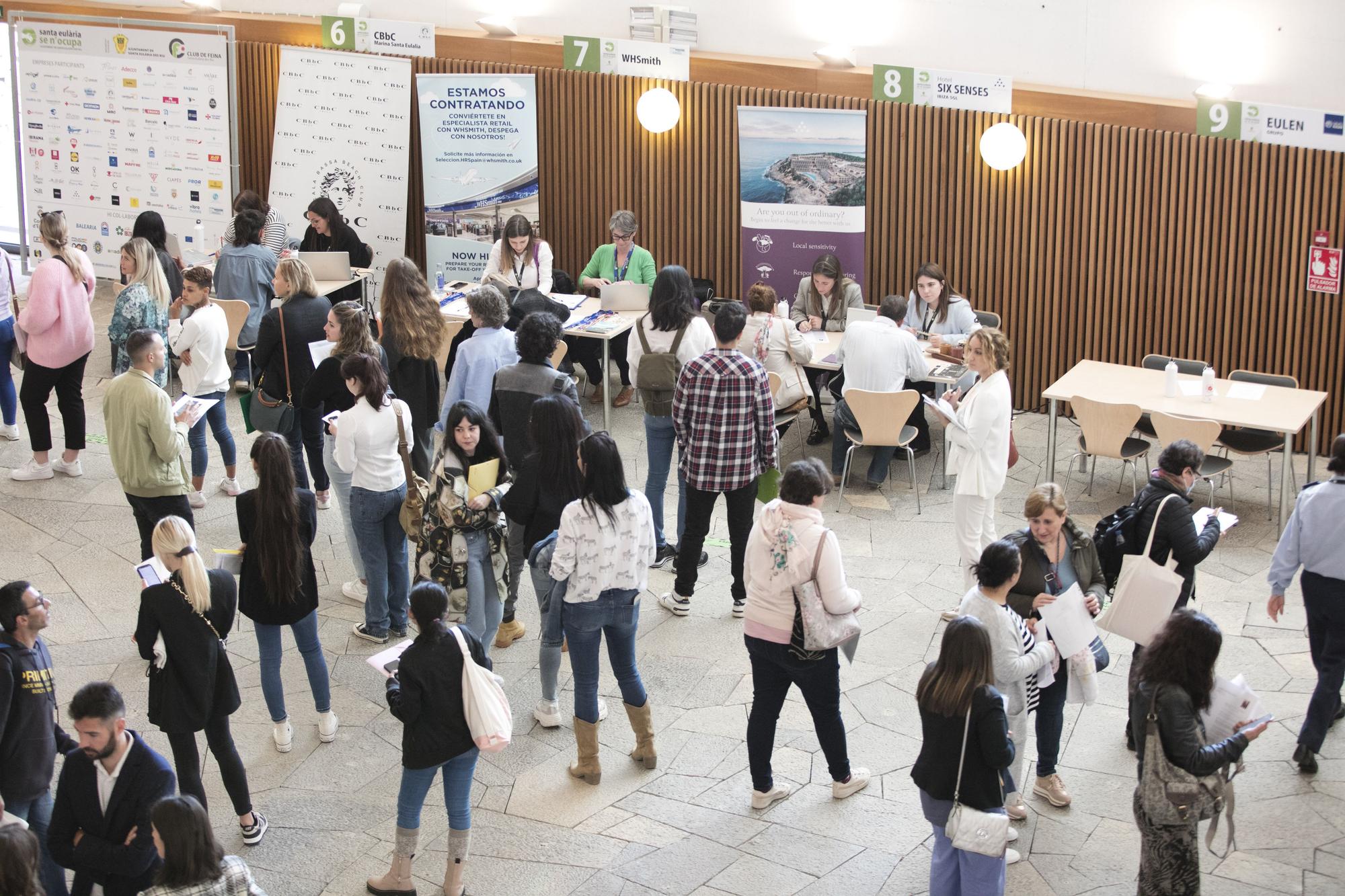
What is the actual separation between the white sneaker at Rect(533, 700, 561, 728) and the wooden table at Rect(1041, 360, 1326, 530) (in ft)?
14.0

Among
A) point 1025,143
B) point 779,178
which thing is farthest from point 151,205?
point 1025,143

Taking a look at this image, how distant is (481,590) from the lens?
6527 mm

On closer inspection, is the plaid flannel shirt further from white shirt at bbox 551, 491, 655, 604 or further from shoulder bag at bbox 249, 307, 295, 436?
shoulder bag at bbox 249, 307, 295, 436

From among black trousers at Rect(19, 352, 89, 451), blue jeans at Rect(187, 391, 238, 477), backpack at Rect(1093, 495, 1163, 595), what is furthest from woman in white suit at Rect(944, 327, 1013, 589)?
black trousers at Rect(19, 352, 89, 451)

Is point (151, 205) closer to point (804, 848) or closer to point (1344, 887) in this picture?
point (804, 848)

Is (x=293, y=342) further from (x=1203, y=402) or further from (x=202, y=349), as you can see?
(x=1203, y=402)

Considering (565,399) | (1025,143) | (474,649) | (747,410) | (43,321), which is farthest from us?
(1025,143)

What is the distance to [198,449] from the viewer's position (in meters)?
8.83

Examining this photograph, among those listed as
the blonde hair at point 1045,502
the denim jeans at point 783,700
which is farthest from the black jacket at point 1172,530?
the denim jeans at point 783,700

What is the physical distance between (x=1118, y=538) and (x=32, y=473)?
7.09 metres

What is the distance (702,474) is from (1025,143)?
5119 millimetres

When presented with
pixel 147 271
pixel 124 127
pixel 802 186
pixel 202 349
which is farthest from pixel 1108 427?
pixel 124 127

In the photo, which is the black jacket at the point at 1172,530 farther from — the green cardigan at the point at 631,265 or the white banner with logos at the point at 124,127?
the white banner with logos at the point at 124,127

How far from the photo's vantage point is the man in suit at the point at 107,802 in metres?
4.23
